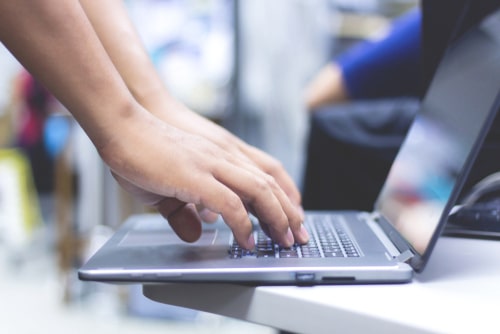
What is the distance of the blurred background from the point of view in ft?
→ 7.80

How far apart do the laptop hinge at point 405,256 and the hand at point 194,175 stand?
97mm

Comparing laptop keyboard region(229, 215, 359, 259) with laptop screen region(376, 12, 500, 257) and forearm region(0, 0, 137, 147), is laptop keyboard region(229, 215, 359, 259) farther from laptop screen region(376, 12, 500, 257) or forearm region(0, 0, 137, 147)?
forearm region(0, 0, 137, 147)

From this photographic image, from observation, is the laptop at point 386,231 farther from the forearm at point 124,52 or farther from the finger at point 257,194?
the forearm at point 124,52

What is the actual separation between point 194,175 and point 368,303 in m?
0.17

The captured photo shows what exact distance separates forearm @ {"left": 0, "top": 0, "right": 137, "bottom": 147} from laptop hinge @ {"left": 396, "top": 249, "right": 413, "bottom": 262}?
10.3 inches

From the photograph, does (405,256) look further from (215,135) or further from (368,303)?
(215,135)

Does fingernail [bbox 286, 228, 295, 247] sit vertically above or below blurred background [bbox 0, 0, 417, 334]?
above

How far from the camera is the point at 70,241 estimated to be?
2354 millimetres

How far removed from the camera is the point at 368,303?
0.42 m

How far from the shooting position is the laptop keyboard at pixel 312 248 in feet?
1.69

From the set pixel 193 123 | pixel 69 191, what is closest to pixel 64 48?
pixel 193 123

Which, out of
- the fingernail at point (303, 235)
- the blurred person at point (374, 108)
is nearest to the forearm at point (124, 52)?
the fingernail at point (303, 235)

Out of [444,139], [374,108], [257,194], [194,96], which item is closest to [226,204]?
[257,194]

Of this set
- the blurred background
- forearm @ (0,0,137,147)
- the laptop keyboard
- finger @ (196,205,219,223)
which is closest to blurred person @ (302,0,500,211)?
the laptop keyboard
